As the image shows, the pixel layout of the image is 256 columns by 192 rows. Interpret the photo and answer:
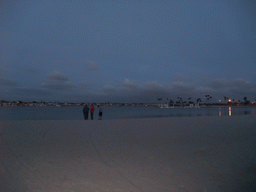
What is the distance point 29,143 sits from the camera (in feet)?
27.5

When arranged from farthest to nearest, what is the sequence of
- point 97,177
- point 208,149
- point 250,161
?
point 208,149 < point 250,161 < point 97,177

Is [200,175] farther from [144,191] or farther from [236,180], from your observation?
[144,191]

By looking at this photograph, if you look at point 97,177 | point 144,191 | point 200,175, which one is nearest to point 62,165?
point 97,177

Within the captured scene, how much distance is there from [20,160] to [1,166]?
2.09 ft

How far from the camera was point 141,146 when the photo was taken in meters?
8.29

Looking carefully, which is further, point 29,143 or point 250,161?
point 29,143

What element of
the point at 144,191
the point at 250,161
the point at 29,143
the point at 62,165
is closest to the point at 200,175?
the point at 144,191

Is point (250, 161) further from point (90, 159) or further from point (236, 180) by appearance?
point (90, 159)

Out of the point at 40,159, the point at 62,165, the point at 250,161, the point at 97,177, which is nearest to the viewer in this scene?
the point at 97,177

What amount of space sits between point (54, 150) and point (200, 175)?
18.3 feet

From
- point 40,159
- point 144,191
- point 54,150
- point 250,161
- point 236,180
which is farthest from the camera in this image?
point 54,150

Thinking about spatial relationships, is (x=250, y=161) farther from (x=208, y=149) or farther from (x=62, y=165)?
(x=62, y=165)

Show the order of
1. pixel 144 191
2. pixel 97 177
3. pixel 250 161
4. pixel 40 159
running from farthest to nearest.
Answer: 1. pixel 250 161
2. pixel 40 159
3. pixel 97 177
4. pixel 144 191

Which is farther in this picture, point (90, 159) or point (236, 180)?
point (90, 159)
